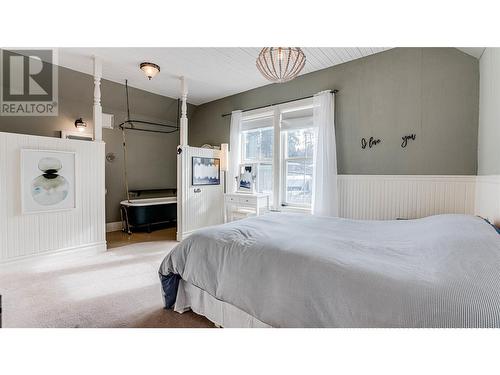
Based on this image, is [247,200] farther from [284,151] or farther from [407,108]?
[407,108]

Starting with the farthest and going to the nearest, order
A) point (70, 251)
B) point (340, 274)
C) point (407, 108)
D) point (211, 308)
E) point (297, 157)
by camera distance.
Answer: point (297, 157)
point (70, 251)
point (407, 108)
point (211, 308)
point (340, 274)

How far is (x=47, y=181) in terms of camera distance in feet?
9.41

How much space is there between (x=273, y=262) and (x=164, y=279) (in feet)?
3.31

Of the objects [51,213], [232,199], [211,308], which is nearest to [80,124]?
[51,213]

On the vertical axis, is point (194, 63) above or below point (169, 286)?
above

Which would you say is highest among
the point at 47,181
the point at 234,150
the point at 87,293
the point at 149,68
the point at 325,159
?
the point at 149,68

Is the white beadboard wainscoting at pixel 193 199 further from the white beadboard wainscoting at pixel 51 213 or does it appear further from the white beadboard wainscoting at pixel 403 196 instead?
the white beadboard wainscoting at pixel 403 196

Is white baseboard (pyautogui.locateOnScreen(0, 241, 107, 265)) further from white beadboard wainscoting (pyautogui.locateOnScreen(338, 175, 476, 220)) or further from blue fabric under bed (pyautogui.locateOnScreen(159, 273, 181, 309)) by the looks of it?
white beadboard wainscoting (pyautogui.locateOnScreen(338, 175, 476, 220))

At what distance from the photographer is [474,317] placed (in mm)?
805

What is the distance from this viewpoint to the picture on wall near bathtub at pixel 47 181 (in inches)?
107

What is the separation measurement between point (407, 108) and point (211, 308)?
2.98 meters

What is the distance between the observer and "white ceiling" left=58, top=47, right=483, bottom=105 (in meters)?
3.09
